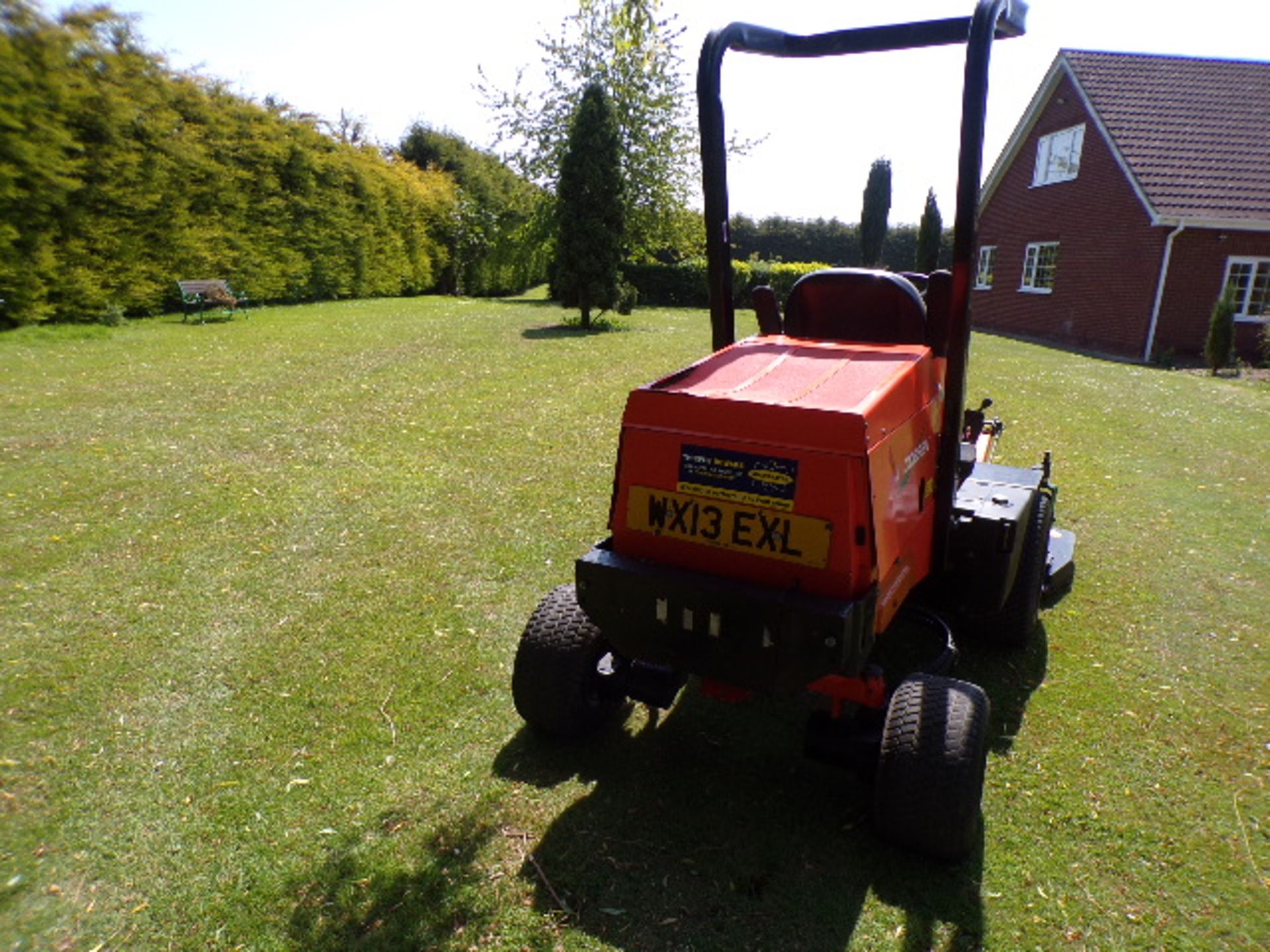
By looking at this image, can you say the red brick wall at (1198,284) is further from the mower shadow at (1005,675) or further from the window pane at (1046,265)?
the mower shadow at (1005,675)

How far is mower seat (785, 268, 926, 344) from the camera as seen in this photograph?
11.2 ft

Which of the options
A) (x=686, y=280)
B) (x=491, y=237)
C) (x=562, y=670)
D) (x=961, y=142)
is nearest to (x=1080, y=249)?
(x=686, y=280)

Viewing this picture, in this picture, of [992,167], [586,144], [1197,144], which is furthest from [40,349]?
[992,167]

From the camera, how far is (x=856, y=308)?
139 inches

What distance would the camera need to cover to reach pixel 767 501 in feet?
8.21

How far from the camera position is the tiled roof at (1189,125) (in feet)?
51.4

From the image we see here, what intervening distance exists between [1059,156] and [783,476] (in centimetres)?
2127

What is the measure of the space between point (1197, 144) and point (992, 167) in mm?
6827

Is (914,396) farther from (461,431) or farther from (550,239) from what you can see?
(550,239)

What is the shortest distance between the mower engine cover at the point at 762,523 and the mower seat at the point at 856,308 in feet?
1.87

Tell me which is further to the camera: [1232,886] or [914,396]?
[914,396]

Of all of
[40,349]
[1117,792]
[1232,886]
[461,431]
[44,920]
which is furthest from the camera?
[40,349]

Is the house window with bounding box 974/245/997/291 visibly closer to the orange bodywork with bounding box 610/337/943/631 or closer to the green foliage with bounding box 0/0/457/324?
the green foliage with bounding box 0/0/457/324

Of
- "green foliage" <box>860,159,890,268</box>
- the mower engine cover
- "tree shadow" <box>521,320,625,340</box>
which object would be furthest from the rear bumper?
"green foliage" <box>860,159,890,268</box>
